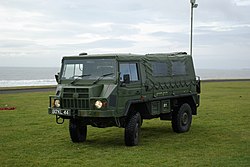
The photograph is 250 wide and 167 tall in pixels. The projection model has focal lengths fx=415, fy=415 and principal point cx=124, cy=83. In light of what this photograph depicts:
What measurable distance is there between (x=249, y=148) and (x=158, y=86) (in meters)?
3.33

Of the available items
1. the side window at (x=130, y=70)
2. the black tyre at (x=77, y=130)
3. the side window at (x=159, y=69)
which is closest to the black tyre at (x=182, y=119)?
the side window at (x=159, y=69)

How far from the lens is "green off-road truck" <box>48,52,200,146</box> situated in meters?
11.1

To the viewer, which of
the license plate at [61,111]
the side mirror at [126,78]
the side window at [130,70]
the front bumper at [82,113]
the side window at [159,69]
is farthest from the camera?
the side window at [159,69]

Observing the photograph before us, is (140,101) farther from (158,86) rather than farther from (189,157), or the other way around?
(189,157)

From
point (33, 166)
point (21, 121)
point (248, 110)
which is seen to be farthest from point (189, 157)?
point (248, 110)

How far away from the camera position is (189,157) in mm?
10336

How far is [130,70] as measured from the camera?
39.3 ft

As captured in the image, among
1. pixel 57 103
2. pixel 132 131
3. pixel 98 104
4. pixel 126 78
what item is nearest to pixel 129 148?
pixel 132 131

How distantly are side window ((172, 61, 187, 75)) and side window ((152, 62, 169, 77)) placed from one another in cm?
51

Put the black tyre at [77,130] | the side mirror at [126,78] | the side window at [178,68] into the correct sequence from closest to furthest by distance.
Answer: the side mirror at [126,78], the black tyre at [77,130], the side window at [178,68]

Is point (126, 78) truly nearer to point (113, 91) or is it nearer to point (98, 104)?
point (113, 91)

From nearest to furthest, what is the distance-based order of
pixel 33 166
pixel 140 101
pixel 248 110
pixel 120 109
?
pixel 33 166, pixel 120 109, pixel 140 101, pixel 248 110

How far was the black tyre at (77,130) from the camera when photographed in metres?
12.2

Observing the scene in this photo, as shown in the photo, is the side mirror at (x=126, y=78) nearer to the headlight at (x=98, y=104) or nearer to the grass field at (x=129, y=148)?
the headlight at (x=98, y=104)
